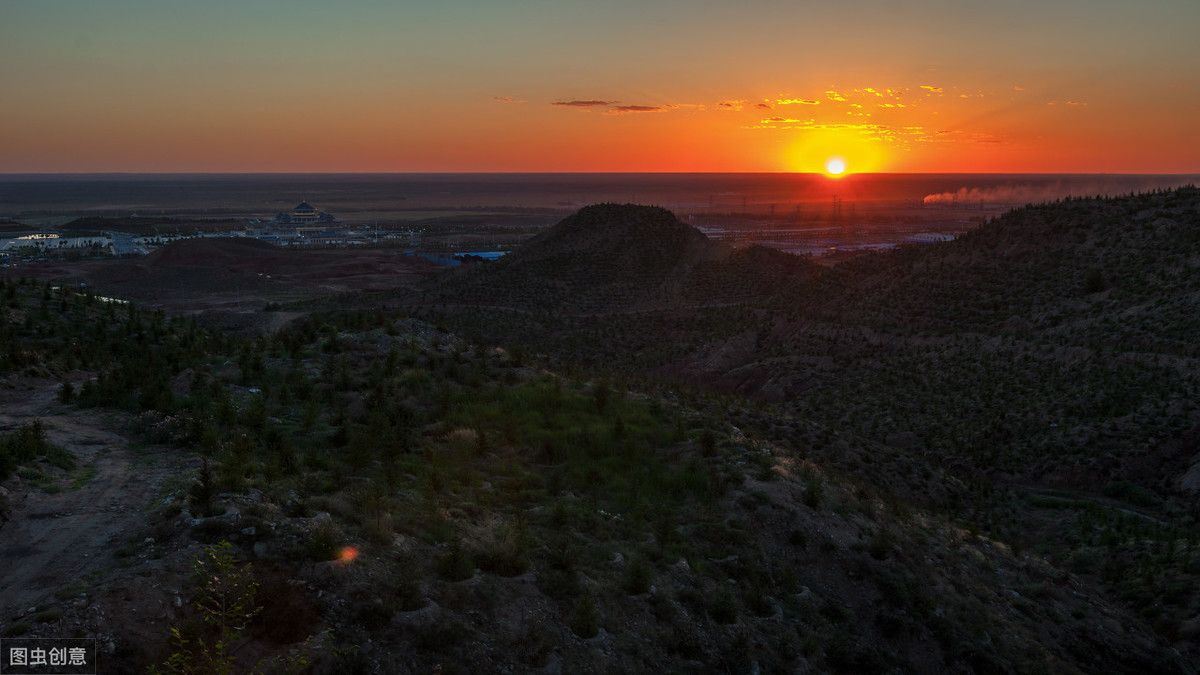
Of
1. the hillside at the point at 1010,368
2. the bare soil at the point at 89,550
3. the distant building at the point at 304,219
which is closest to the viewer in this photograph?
the bare soil at the point at 89,550

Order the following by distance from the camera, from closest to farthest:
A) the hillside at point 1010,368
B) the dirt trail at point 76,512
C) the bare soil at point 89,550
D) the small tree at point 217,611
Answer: the small tree at point 217,611 < the bare soil at point 89,550 < the dirt trail at point 76,512 < the hillside at point 1010,368

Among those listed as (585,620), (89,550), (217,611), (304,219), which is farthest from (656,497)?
(304,219)

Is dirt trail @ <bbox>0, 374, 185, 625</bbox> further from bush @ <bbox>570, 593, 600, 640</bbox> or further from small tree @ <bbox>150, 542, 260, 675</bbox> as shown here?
bush @ <bbox>570, 593, 600, 640</bbox>

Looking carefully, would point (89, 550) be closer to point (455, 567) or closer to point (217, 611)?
point (217, 611)

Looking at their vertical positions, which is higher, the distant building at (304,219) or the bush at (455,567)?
the distant building at (304,219)

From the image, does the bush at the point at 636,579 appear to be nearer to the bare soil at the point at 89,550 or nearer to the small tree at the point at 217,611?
the small tree at the point at 217,611

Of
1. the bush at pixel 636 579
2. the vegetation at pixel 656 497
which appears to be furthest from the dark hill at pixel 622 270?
the bush at pixel 636 579

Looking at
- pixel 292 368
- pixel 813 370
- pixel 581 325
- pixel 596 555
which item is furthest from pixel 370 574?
pixel 581 325

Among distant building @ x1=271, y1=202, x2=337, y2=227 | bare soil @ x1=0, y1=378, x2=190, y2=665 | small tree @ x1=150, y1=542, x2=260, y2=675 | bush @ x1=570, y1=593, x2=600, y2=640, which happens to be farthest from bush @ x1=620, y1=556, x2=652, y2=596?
distant building @ x1=271, y1=202, x2=337, y2=227
